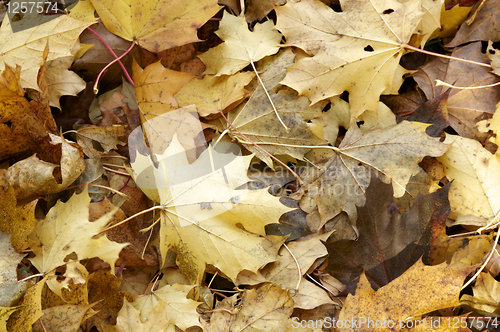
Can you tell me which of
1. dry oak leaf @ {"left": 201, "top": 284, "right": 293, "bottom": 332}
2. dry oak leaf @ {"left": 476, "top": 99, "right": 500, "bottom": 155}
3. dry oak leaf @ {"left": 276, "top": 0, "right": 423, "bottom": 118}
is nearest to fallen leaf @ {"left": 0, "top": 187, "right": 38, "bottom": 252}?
dry oak leaf @ {"left": 201, "top": 284, "right": 293, "bottom": 332}

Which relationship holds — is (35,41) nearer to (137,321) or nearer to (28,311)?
(28,311)

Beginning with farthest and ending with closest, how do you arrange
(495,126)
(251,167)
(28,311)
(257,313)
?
(251,167)
(495,126)
(257,313)
(28,311)

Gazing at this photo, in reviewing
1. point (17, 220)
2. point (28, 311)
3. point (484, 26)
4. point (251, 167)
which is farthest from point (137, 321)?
point (484, 26)

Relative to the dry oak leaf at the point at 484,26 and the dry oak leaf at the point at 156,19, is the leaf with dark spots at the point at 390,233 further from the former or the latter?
the dry oak leaf at the point at 156,19

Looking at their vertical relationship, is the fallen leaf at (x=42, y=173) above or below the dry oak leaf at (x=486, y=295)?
above

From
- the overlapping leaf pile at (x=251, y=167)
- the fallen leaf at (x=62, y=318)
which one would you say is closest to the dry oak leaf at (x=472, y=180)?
the overlapping leaf pile at (x=251, y=167)

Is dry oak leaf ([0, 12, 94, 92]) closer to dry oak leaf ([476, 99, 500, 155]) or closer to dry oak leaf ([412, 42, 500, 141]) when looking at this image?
dry oak leaf ([412, 42, 500, 141])

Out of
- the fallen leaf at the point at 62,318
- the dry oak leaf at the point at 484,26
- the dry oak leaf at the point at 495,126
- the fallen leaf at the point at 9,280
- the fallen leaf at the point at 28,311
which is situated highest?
the dry oak leaf at the point at 484,26
